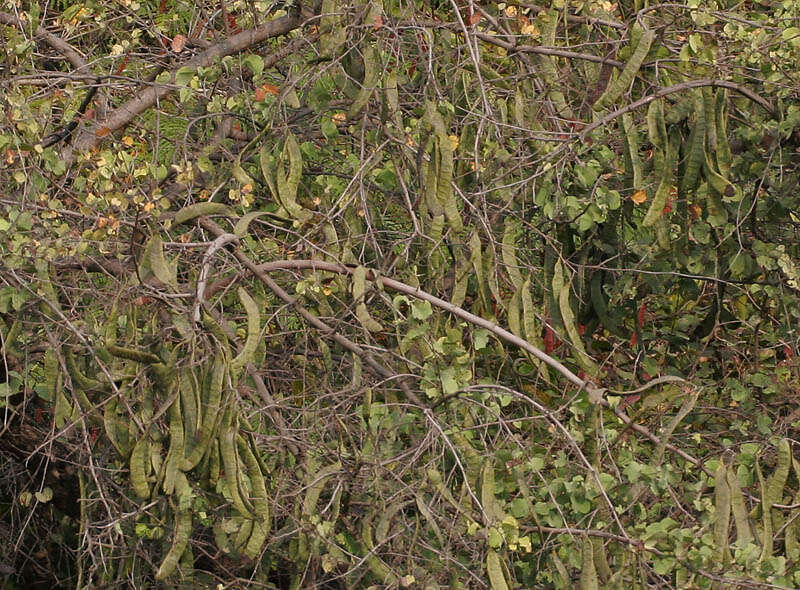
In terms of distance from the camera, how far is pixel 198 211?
294 cm

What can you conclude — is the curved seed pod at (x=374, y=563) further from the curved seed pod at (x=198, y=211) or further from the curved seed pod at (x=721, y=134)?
the curved seed pod at (x=721, y=134)

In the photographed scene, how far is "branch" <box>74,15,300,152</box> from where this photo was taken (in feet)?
11.4

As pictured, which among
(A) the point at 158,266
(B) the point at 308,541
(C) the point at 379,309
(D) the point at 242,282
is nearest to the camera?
(A) the point at 158,266

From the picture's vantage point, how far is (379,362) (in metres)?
3.15

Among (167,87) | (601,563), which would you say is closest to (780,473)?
(601,563)

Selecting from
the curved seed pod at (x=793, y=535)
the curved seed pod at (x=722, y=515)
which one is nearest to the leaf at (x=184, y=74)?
the curved seed pod at (x=722, y=515)

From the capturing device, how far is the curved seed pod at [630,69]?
310cm

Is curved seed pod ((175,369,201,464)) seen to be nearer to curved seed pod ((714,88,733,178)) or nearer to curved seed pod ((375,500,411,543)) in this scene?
curved seed pod ((375,500,411,543))

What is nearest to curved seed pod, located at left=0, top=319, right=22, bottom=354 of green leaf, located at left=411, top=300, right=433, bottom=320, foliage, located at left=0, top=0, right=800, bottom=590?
foliage, located at left=0, top=0, right=800, bottom=590

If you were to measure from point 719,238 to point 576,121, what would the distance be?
0.55 m

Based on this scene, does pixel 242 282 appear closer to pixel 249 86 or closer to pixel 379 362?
pixel 379 362

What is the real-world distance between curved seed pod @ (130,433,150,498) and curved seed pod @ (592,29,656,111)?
139 centimetres

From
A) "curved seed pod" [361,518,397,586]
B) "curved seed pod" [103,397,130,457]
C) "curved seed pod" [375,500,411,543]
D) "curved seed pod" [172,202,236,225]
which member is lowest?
"curved seed pod" [361,518,397,586]

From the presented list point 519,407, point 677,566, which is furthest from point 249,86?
point 677,566
